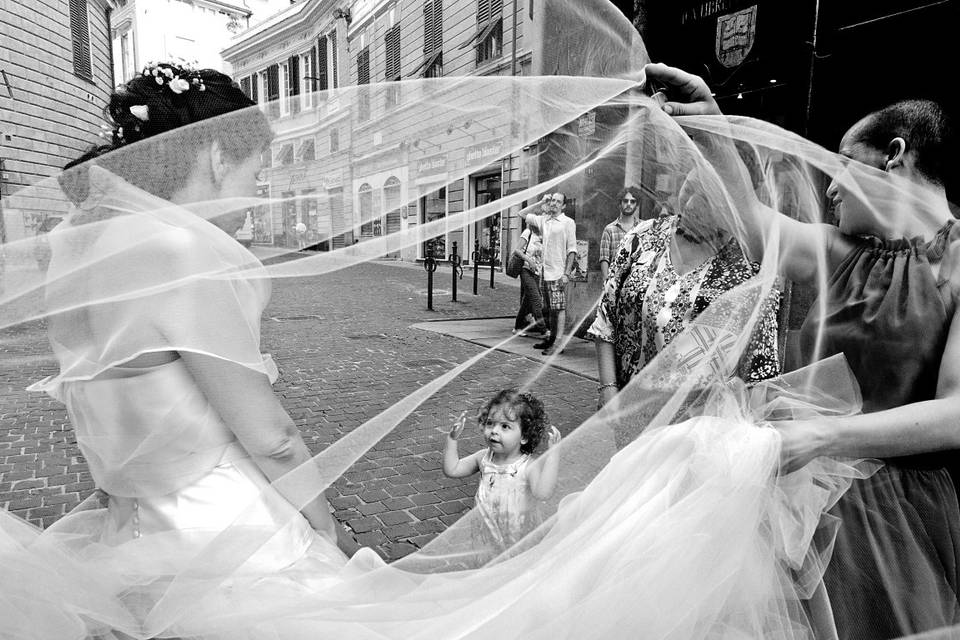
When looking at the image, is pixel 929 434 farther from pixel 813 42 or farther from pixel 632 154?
pixel 813 42

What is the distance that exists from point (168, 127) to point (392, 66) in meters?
0.52

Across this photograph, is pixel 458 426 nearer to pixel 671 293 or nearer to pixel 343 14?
pixel 671 293

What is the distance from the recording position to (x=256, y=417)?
1128mm

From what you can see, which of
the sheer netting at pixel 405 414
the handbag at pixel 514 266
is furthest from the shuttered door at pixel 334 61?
the handbag at pixel 514 266

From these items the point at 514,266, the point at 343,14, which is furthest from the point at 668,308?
the point at 514,266

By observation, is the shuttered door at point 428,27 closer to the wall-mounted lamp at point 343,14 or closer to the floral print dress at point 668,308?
the wall-mounted lamp at point 343,14

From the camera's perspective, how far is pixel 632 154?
1.59 m

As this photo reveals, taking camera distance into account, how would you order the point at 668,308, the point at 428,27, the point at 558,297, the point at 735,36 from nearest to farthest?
the point at 428,27 → the point at 668,308 → the point at 558,297 → the point at 735,36

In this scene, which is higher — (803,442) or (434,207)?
(434,207)

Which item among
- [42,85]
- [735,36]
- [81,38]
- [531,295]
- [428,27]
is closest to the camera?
[428,27]

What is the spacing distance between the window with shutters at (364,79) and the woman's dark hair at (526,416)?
3.83ft

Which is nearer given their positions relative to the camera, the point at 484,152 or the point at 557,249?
A: the point at 484,152

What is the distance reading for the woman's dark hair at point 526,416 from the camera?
81.8 inches

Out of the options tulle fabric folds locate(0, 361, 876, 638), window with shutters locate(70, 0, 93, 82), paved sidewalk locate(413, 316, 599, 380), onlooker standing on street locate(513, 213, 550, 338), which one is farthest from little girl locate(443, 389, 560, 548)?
window with shutters locate(70, 0, 93, 82)
